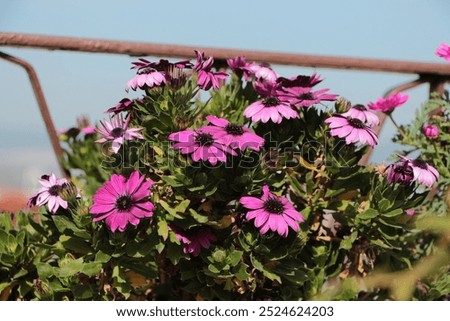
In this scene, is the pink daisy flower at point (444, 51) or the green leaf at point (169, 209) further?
the pink daisy flower at point (444, 51)

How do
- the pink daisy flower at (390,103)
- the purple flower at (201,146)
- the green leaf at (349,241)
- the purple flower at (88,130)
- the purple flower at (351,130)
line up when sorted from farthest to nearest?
the purple flower at (88,130)
the pink daisy flower at (390,103)
the green leaf at (349,241)
the purple flower at (351,130)
the purple flower at (201,146)

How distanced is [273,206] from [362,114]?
1.59ft

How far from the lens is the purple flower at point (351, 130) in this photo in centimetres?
189

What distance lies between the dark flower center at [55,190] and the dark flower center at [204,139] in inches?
19.6

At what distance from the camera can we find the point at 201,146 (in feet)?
5.62

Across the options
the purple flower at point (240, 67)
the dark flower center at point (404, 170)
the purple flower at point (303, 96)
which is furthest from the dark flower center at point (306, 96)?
the dark flower center at point (404, 170)

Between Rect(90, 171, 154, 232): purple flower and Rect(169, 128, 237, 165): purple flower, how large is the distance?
0.49 feet

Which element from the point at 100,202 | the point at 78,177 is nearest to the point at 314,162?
the point at 100,202

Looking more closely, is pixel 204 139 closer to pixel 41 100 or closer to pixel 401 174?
pixel 401 174

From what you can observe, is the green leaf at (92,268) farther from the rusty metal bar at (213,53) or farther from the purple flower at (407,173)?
the rusty metal bar at (213,53)

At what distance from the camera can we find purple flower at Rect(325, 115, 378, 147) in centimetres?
189

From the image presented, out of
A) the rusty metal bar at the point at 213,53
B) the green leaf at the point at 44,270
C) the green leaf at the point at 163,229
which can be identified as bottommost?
the green leaf at the point at 44,270

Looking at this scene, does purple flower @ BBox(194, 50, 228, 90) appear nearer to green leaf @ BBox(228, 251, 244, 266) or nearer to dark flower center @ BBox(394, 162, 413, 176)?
green leaf @ BBox(228, 251, 244, 266)

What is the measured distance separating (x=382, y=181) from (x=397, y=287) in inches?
20.6
